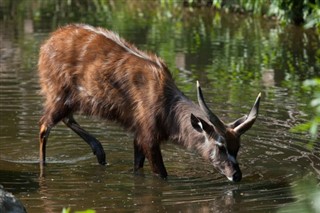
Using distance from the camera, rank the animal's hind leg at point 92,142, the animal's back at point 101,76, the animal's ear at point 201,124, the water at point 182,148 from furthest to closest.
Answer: the animal's hind leg at point 92,142, the animal's back at point 101,76, the animal's ear at point 201,124, the water at point 182,148

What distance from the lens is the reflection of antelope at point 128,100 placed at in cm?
778

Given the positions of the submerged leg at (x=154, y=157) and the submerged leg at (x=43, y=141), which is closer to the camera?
the submerged leg at (x=154, y=157)

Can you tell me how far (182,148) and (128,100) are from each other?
0.89 metres

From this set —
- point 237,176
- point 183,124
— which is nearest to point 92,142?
point 183,124

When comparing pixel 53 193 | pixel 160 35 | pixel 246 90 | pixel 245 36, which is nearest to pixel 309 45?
pixel 245 36

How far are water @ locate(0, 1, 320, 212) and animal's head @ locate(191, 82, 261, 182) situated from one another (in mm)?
153

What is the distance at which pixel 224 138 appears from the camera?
25.3ft

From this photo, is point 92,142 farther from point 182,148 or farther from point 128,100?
point 182,148

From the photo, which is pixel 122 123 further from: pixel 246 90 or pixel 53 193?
pixel 246 90

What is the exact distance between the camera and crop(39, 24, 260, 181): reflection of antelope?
25.5 feet

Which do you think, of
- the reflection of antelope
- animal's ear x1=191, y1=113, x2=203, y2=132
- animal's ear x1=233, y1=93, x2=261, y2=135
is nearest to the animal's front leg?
the reflection of antelope

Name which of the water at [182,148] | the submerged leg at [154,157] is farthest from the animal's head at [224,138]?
the submerged leg at [154,157]

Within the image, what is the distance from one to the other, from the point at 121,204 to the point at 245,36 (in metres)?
12.5

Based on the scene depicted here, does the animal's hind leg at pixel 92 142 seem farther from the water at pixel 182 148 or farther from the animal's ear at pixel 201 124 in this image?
the animal's ear at pixel 201 124
